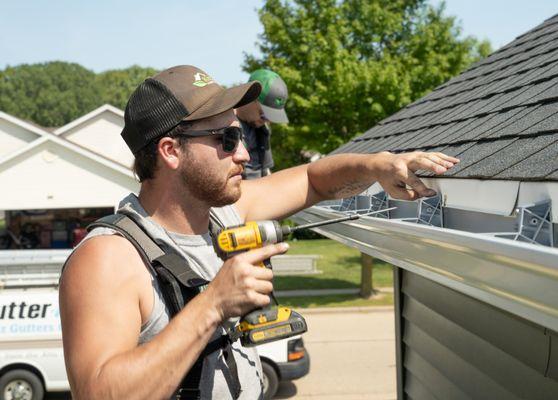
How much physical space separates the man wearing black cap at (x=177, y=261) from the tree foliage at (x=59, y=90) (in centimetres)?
8321

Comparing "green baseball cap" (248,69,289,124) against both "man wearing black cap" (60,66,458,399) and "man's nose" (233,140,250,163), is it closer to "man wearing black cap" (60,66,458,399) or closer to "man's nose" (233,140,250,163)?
"man wearing black cap" (60,66,458,399)

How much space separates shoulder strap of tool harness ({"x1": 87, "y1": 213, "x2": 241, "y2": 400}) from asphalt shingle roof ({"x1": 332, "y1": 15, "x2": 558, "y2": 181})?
113 centimetres

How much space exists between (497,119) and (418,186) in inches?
27.1

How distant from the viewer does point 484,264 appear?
5.30 ft

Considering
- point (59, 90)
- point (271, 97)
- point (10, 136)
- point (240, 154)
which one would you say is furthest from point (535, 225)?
point (59, 90)

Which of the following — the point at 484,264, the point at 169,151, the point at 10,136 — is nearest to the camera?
the point at 484,264

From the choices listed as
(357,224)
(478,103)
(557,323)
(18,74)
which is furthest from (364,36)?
(18,74)

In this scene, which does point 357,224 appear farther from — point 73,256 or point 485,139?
point 73,256

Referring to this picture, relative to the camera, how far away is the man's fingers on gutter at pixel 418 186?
270 cm

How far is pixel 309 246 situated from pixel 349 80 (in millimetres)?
11427

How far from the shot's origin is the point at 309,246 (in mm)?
28203

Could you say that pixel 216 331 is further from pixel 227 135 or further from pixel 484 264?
pixel 484 264

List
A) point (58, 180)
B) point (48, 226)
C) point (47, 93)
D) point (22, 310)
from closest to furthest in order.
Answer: point (22, 310), point (58, 180), point (48, 226), point (47, 93)

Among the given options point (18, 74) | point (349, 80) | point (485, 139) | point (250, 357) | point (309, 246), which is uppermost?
point (18, 74)
